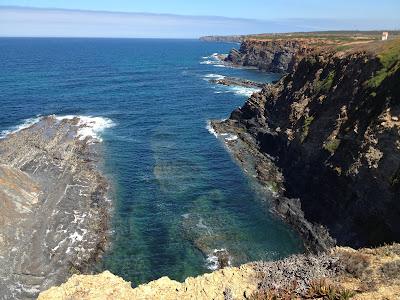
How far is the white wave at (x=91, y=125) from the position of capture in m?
76.5

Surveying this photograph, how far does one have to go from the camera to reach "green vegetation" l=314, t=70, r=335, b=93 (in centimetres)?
6173

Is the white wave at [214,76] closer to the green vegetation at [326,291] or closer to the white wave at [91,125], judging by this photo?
the white wave at [91,125]

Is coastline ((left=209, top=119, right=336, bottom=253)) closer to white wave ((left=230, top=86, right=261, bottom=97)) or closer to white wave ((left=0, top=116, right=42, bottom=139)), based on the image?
white wave ((left=230, top=86, right=261, bottom=97))

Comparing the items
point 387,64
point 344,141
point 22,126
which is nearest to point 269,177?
point 344,141

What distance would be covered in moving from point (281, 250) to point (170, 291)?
74.3 feet

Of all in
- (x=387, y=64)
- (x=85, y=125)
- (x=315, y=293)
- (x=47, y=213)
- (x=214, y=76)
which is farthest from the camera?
(x=214, y=76)

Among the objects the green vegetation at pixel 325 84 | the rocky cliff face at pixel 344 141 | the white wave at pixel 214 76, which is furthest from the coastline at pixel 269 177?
the white wave at pixel 214 76

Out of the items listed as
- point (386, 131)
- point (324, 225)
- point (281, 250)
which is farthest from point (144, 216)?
point (386, 131)

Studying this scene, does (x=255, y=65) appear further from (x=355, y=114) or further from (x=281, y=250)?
(x=281, y=250)

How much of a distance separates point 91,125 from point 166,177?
30426mm

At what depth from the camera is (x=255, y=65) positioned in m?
187

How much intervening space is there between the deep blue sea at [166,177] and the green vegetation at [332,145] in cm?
1009

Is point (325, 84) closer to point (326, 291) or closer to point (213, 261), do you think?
point (213, 261)

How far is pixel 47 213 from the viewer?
46719mm
